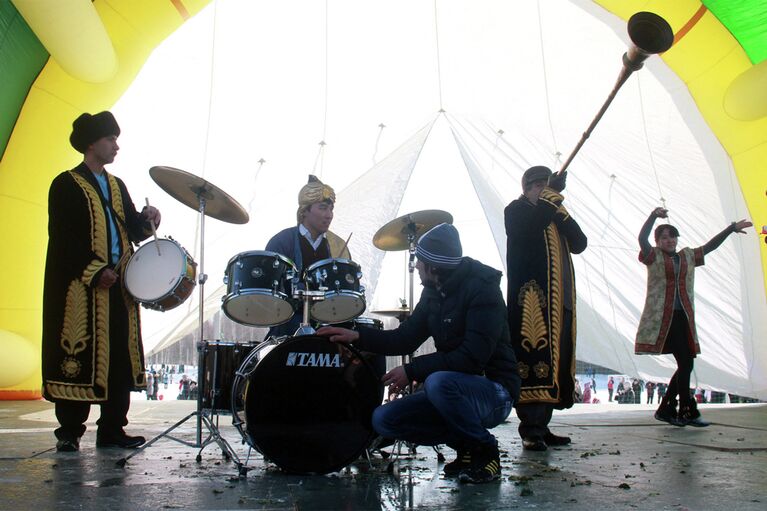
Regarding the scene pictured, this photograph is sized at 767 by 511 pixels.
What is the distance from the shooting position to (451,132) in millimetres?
9227

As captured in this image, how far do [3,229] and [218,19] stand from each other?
3.28 metres

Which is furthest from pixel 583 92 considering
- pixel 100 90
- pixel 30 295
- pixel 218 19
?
pixel 30 295

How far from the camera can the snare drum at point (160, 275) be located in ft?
11.9

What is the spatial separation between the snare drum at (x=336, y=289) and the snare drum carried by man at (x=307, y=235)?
547 mm

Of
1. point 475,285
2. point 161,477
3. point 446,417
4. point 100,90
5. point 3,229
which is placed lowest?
point 161,477

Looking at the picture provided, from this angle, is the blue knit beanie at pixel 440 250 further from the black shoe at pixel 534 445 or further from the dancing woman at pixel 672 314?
the dancing woman at pixel 672 314

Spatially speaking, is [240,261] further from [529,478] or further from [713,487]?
[713,487]

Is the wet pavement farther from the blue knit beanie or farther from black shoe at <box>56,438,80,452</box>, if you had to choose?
the blue knit beanie

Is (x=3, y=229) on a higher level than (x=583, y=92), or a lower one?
lower

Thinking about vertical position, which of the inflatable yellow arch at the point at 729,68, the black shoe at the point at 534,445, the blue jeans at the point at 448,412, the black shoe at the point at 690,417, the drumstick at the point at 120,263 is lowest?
the black shoe at the point at 534,445

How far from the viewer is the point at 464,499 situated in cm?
246

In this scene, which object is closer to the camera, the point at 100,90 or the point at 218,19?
the point at 100,90

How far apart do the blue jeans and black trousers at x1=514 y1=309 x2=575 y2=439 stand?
3.57ft

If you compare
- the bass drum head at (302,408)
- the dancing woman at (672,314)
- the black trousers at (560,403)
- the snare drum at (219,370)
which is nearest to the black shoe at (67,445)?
the snare drum at (219,370)
